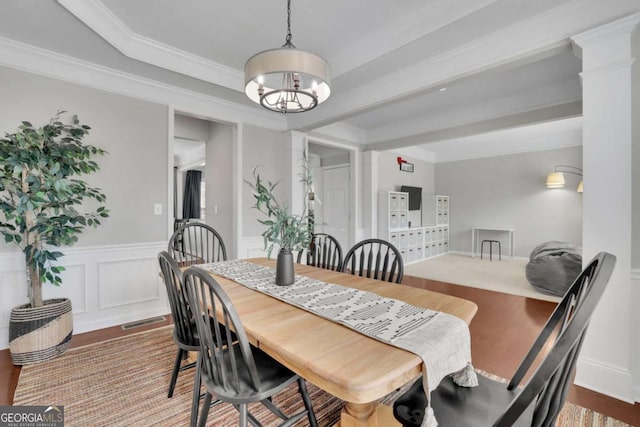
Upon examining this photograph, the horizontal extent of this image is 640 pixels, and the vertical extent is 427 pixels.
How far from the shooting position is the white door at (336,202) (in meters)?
5.39

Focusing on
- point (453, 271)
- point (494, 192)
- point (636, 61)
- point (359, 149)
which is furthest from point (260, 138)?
point (494, 192)

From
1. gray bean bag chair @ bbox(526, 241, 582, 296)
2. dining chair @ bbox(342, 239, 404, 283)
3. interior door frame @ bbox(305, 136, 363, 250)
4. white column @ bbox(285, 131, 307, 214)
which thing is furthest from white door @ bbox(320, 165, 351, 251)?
dining chair @ bbox(342, 239, 404, 283)

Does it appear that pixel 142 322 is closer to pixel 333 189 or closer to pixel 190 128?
pixel 190 128

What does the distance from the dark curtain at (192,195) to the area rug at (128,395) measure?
532 cm

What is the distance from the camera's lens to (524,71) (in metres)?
2.85

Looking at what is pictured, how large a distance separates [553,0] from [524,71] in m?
1.19

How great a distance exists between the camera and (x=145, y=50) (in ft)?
8.26

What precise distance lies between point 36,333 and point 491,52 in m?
4.01

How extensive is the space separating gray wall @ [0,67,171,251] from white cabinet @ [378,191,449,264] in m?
3.67

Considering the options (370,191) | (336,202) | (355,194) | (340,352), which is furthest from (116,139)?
(370,191)

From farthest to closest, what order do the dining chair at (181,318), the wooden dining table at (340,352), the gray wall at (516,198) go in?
the gray wall at (516,198) < the dining chair at (181,318) < the wooden dining table at (340,352)

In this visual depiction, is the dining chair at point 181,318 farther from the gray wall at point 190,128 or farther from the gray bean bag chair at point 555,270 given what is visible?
the gray bean bag chair at point 555,270

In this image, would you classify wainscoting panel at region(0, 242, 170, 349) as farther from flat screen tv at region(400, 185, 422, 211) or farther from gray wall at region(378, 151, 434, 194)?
flat screen tv at region(400, 185, 422, 211)

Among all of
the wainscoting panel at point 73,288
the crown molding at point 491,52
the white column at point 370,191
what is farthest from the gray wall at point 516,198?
the wainscoting panel at point 73,288
